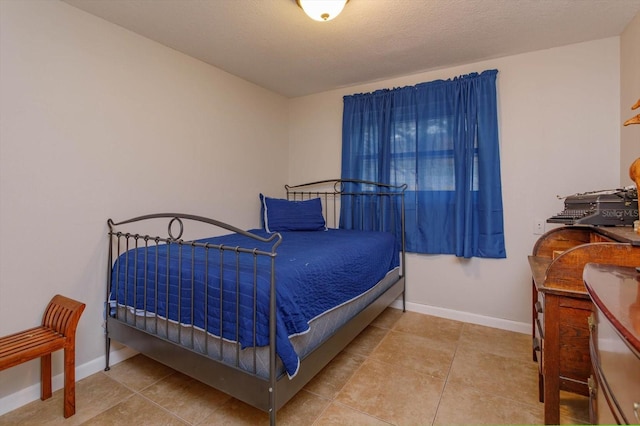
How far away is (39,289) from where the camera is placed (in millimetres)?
1696

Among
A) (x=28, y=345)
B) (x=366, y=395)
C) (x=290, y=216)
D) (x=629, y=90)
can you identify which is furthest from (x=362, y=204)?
(x=28, y=345)

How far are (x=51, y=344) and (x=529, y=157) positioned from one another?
334cm

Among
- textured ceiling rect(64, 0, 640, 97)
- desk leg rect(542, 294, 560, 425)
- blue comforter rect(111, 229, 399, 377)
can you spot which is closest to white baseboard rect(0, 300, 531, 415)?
blue comforter rect(111, 229, 399, 377)

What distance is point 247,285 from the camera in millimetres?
1353

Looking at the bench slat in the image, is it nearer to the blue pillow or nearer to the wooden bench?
the wooden bench

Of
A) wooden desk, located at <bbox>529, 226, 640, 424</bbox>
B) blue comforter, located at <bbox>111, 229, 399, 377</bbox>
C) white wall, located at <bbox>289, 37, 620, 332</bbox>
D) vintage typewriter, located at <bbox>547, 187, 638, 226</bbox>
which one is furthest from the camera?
white wall, located at <bbox>289, 37, 620, 332</bbox>

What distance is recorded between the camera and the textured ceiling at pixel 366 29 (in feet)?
5.99

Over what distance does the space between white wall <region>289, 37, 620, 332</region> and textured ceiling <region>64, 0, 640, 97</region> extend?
0.16 meters

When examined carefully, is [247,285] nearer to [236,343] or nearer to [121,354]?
[236,343]

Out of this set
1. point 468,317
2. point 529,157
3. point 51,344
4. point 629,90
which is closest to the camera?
point 51,344

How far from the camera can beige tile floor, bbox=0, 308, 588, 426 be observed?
1.53 m

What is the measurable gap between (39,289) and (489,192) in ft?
10.3

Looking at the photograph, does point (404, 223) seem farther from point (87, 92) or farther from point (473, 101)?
point (87, 92)

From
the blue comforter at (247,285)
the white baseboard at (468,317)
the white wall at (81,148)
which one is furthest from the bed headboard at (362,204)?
the white wall at (81,148)
